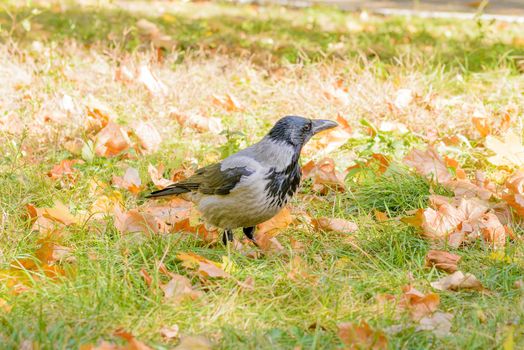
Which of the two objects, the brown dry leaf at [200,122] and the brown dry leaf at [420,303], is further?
the brown dry leaf at [200,122]

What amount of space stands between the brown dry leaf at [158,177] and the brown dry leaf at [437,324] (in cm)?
198

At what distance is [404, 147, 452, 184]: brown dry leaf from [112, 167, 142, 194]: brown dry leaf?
4.93 feet

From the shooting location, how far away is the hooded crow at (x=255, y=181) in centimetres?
356

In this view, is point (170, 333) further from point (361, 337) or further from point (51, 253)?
point (51, 253)

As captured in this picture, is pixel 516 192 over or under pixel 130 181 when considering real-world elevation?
over

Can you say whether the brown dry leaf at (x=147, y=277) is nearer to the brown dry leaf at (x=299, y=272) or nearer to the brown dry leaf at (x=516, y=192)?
the brown dry leaf at (x=299, y=272)

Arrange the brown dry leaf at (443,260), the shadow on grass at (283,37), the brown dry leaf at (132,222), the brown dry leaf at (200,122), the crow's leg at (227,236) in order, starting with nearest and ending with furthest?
the brown dry leaf at (443,260) → the brown dry leaf at (132,222) → the crow's leg at (227,236) → the brown dry leaf at (200,122) → the shadow on grass at (283,37)

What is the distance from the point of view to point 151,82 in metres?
5.79

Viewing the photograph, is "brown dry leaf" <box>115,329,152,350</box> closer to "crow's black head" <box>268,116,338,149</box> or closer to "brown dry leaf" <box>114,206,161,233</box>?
"brown dry leaf" <box>114,206,161,233</box>

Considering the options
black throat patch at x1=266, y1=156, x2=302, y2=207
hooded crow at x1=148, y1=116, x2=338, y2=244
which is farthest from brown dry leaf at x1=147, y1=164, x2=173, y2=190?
black throat patch at x1=266, y1=156, x2=302, y2=207

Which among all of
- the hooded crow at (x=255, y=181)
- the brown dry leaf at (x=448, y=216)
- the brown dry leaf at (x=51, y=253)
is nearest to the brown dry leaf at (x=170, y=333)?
the brown dry leaf at (x=51, y=253)

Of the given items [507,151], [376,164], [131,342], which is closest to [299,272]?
[131,342]

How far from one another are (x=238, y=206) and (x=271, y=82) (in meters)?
2.70

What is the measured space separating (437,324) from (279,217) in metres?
1.32
